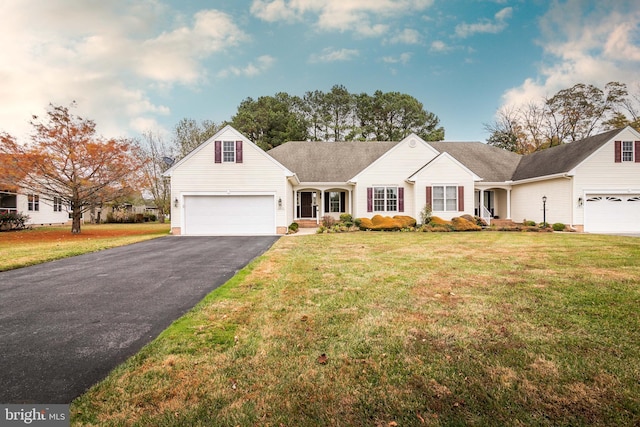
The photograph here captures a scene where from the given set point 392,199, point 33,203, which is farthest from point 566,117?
point 33,203

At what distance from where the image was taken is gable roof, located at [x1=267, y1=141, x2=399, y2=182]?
2125 centimetres

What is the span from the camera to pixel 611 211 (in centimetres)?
1638

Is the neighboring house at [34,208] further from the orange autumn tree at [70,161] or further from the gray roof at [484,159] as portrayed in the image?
the gray roof at [484,159]

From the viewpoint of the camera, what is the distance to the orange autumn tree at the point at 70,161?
15812mm

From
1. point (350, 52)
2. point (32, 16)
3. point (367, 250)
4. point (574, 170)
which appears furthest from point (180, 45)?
point (574, 170)

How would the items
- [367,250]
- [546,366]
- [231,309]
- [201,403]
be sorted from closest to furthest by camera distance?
[201,403], [546,366], [231,309], [367,250]

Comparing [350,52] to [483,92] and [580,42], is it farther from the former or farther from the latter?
[580,42]

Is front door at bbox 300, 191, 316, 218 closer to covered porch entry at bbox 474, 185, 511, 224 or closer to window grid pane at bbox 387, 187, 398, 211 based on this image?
window grid pane at bbox 387, 187, 398, 211

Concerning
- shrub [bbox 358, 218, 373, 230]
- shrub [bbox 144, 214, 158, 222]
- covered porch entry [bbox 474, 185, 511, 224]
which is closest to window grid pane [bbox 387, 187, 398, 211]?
shrub [bbox 358, 218, 373, 230]

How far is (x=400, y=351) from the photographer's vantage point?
114 inches

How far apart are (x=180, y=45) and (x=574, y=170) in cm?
2275

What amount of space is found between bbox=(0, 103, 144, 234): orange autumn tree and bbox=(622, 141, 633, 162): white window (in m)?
28.7

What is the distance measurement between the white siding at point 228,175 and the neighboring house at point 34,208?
14.5 m

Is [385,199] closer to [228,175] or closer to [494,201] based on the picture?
[494,201]
